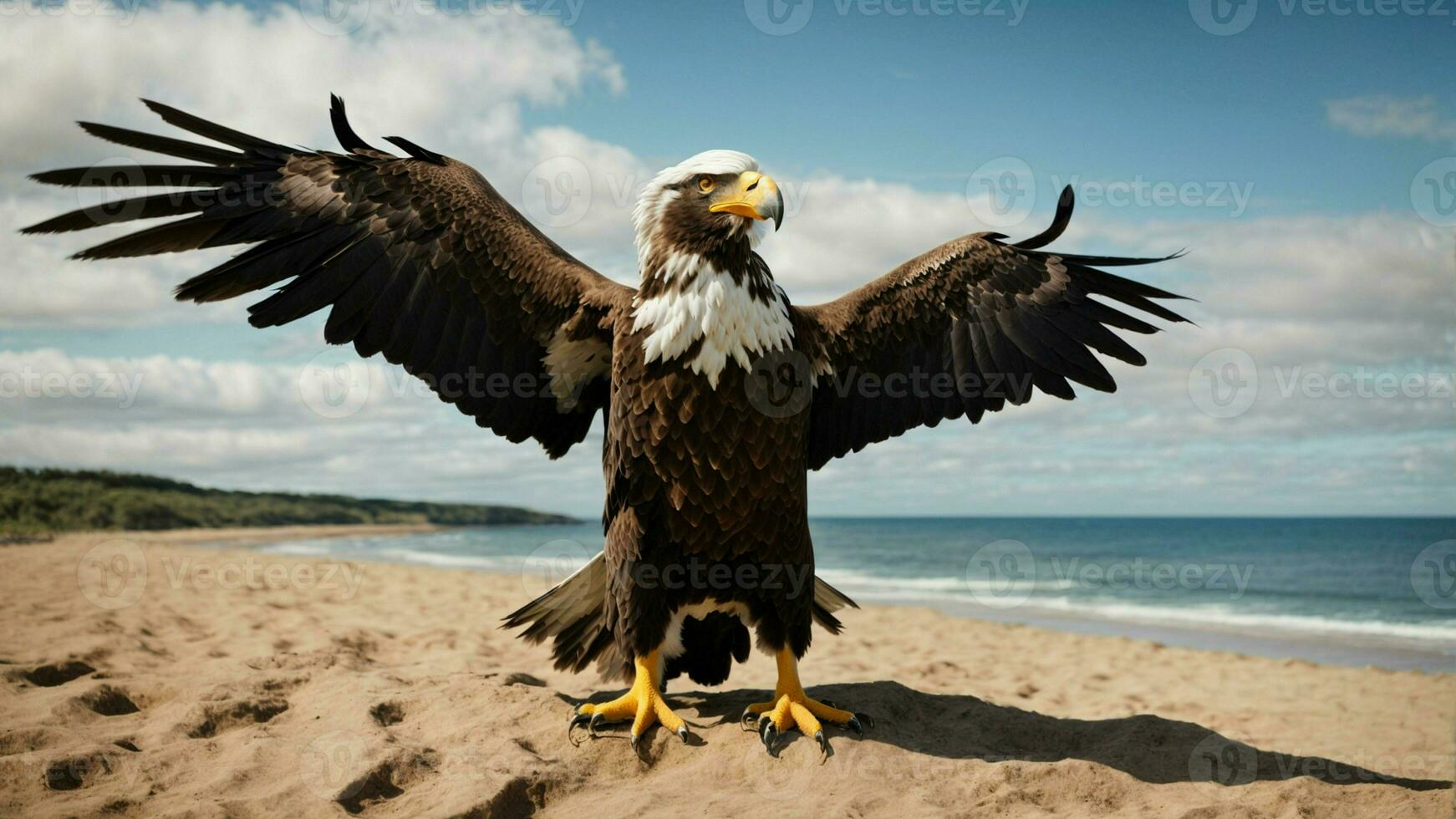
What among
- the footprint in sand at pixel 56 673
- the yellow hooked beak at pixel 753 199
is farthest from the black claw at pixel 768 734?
the footprint in sand at pixel 56 673

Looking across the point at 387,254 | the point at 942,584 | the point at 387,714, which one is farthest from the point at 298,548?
the point at 387,254

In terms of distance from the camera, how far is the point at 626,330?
12.9 feet

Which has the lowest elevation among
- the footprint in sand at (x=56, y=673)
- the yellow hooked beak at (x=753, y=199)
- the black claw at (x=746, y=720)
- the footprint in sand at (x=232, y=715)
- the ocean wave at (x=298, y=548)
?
the ocean wave at (x=298, y=548)

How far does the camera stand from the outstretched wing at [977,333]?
448cm

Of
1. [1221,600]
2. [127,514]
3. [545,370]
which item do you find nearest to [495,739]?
[545,370]

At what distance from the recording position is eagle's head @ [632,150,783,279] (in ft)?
12.0

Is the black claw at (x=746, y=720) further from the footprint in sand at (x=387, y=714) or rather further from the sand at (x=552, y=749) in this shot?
the footprint in sand at (x=387, y=714)

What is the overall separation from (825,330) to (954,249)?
30.9 inches

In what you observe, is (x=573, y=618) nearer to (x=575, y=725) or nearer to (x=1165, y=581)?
(x=575, y=725)

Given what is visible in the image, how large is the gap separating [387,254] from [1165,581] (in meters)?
23.4

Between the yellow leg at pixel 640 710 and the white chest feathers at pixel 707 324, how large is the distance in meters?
1.29

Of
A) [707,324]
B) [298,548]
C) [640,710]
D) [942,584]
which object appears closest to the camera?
[707,324]

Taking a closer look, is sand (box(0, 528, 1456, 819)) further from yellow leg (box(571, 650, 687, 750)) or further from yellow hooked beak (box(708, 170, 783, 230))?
yellow hooked beak (box(708, 170, 783, 230))

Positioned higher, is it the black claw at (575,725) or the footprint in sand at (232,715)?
the black claw at (575,725)
